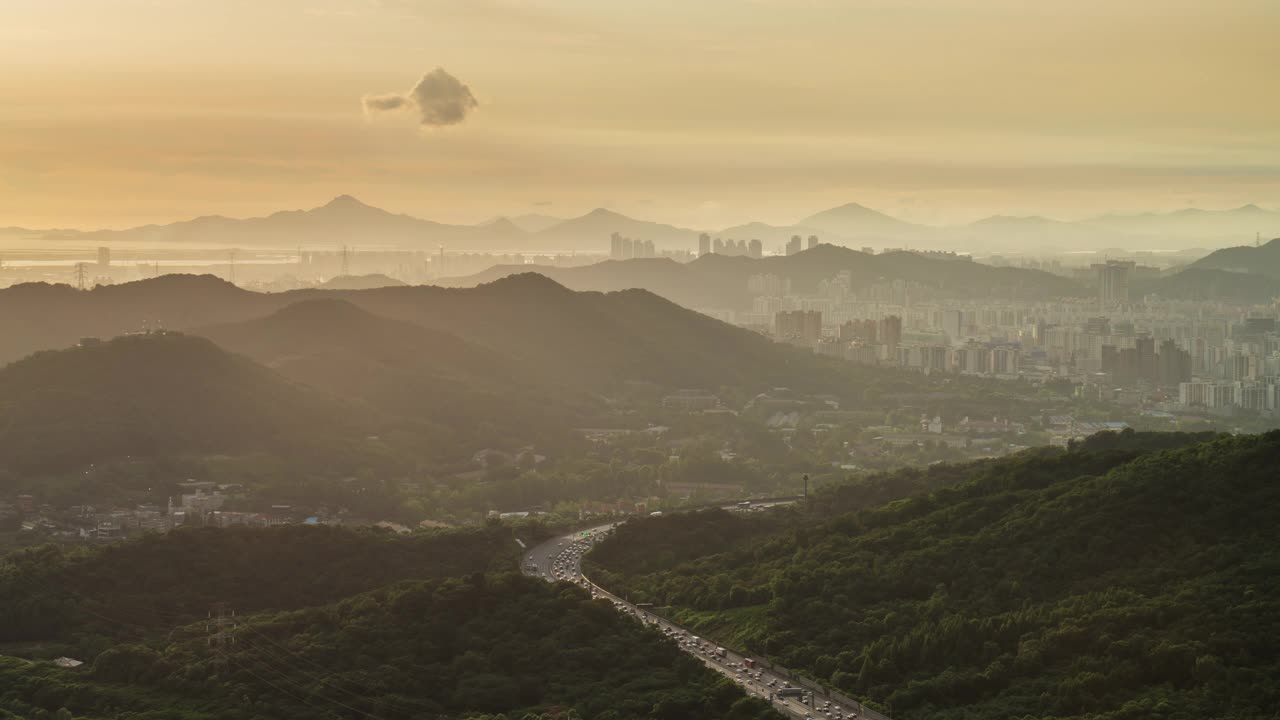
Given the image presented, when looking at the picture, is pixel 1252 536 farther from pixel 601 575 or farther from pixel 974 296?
pixel 974 296

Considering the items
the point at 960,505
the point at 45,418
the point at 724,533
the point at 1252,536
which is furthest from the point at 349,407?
the point at 1252,536

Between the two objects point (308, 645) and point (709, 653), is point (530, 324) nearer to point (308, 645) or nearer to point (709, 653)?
point (709, 653)

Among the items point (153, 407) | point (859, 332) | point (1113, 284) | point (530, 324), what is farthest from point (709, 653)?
point (1113, 284)

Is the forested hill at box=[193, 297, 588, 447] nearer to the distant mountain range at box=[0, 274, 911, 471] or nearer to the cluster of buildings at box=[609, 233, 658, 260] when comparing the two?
the distant mountain range at box=[0, 274, 911, 471]

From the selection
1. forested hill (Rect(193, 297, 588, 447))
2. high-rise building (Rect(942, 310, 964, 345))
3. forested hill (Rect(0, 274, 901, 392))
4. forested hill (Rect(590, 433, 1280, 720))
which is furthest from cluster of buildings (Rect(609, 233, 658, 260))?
forested hill (Rect(590, 433, 1280, 720))

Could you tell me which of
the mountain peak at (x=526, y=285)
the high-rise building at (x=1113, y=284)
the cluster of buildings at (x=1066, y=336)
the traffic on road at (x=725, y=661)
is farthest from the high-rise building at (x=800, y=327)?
the traffic on road at (x=725, y=661)
